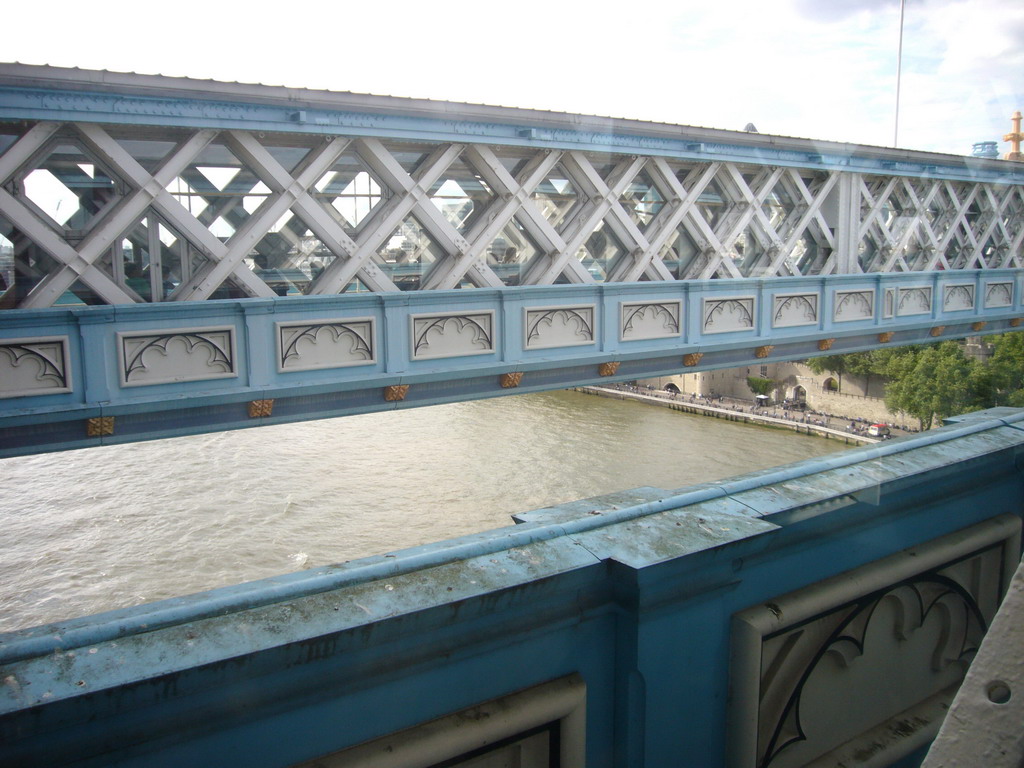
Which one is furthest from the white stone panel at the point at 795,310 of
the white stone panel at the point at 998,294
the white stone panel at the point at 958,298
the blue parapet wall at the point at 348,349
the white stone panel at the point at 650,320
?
the white stone panel at the point at 998,294

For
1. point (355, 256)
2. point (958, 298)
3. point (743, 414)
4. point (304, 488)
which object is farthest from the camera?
point (743, 414)

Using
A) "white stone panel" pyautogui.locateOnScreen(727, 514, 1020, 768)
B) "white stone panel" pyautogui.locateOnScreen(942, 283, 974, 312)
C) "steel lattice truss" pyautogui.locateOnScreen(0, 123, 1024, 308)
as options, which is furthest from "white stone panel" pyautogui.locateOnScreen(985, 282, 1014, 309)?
"white stone panel" pyautogui.locateOnScreen(727, 514, 1020, 768)

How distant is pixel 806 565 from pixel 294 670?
0.99m

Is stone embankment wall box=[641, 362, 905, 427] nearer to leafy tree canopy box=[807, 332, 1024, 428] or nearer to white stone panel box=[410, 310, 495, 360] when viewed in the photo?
leafy tree canopy box=[807, 332, 1024, 428]

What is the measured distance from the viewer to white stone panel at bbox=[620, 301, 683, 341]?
263 inches

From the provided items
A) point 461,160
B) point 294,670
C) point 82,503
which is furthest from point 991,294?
point 82,503

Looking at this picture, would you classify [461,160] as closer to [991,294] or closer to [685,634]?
[685,634]

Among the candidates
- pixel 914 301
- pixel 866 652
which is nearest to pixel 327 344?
pixel 866 652

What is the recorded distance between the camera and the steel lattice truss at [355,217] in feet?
16.0

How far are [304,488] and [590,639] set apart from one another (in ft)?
68.6

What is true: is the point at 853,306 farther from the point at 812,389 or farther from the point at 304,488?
the point at 812,389

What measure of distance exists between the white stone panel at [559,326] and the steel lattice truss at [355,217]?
439 millimetres

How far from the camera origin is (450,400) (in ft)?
19.3

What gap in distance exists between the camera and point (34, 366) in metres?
4.39
